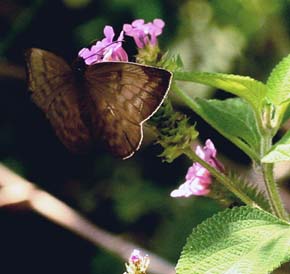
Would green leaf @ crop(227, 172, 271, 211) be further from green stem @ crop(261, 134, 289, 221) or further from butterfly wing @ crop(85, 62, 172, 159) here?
butterfly wing @ crop(85, 62, 172, 159)

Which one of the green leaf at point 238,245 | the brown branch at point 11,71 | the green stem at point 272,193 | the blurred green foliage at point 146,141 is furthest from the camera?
the brown branch at point 11,71

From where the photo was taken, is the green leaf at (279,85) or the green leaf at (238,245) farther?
the green leaf at (279,85)

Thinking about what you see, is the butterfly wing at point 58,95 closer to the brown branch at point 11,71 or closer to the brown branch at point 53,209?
the brown branch at point 53,209

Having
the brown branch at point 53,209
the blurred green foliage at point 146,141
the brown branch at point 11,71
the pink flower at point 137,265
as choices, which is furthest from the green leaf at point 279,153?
the brown branch at point 11,71

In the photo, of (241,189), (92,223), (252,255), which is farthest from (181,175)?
(252,255)

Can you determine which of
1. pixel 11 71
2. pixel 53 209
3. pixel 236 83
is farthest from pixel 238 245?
pixel 11 71

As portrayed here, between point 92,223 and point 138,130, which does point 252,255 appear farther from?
point 92,223

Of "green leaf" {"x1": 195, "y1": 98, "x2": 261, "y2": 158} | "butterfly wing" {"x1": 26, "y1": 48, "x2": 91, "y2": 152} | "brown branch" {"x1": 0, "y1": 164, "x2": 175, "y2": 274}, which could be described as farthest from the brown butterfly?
"brown branch" {"x1": 0, "y1": 164, "x2": 175, "y2": 274}
